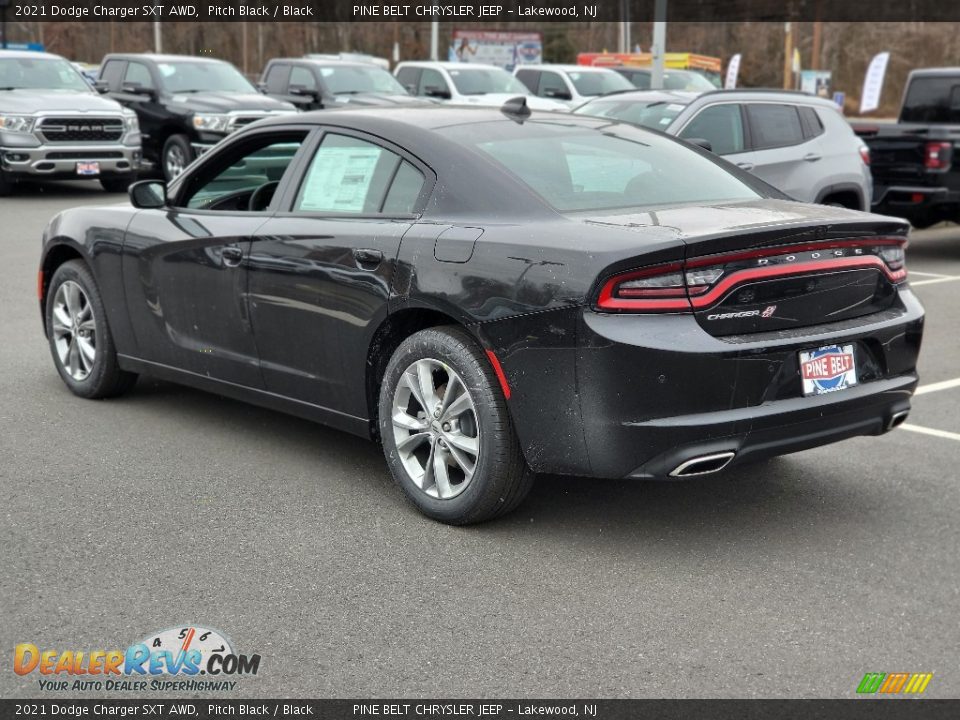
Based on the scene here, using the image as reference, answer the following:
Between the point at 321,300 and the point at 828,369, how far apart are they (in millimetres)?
2033

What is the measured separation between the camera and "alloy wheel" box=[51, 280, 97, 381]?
269 inches

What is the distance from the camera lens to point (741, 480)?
18.1 ft

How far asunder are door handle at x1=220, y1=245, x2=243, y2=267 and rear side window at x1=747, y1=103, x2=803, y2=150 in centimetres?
708

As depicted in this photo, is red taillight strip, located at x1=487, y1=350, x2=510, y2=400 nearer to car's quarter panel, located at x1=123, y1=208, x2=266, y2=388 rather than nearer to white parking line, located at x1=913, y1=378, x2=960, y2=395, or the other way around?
car's quarter panel, located at x1=123, y1=208, x2=266, y2=388

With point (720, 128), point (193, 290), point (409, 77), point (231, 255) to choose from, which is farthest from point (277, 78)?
point (231, 255)

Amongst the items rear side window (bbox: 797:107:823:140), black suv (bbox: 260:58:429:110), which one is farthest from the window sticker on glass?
black suv (bbox: 260:58:429:110)

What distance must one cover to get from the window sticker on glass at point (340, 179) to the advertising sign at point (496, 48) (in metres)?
38.7

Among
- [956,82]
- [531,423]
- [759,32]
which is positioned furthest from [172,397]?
[759,32]

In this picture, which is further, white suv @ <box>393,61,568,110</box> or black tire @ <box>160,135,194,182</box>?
white suv @ <box>393,61,568,110</box>

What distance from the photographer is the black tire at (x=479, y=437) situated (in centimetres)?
463

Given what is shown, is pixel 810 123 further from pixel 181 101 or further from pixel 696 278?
pixel 181 101

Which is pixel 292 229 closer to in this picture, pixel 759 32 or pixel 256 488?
pixel 256 488

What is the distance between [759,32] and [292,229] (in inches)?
2705

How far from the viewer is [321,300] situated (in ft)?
17.4
